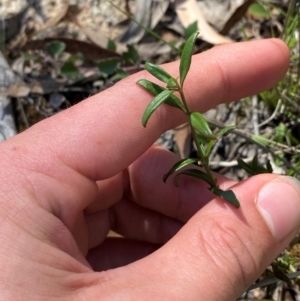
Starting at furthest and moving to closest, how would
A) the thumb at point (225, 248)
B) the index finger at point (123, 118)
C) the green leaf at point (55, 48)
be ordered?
the green leaf at point (55, 48) < the index finger at point (123, 118) < the thumb at point (225, 248)

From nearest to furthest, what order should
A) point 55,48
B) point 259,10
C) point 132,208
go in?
1. point 132,208
2. point 259,10
3. point 55,48

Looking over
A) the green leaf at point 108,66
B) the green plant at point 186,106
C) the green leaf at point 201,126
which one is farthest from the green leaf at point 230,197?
the green leaf at point 108,66

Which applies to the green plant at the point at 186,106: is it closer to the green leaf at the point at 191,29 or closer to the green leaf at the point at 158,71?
the green leaf at the point at 158,71

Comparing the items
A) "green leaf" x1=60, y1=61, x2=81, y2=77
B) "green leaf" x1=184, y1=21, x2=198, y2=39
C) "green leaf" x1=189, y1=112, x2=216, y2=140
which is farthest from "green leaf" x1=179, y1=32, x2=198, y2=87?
"green leaf" x1=60, y1=61, x2=81, y2=77

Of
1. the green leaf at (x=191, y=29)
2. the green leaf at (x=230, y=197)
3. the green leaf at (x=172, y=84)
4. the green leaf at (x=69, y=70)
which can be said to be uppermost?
the green leaf at (x=172, y=84)

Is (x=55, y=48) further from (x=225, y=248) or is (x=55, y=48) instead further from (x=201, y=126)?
(x=225, y=248)

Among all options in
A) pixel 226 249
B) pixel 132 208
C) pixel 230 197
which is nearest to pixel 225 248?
pixel 226 249

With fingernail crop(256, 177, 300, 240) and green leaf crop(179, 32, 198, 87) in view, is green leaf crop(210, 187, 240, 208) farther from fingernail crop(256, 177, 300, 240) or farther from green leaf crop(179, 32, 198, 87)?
green leaf crop(179, 32, 198, 87)
